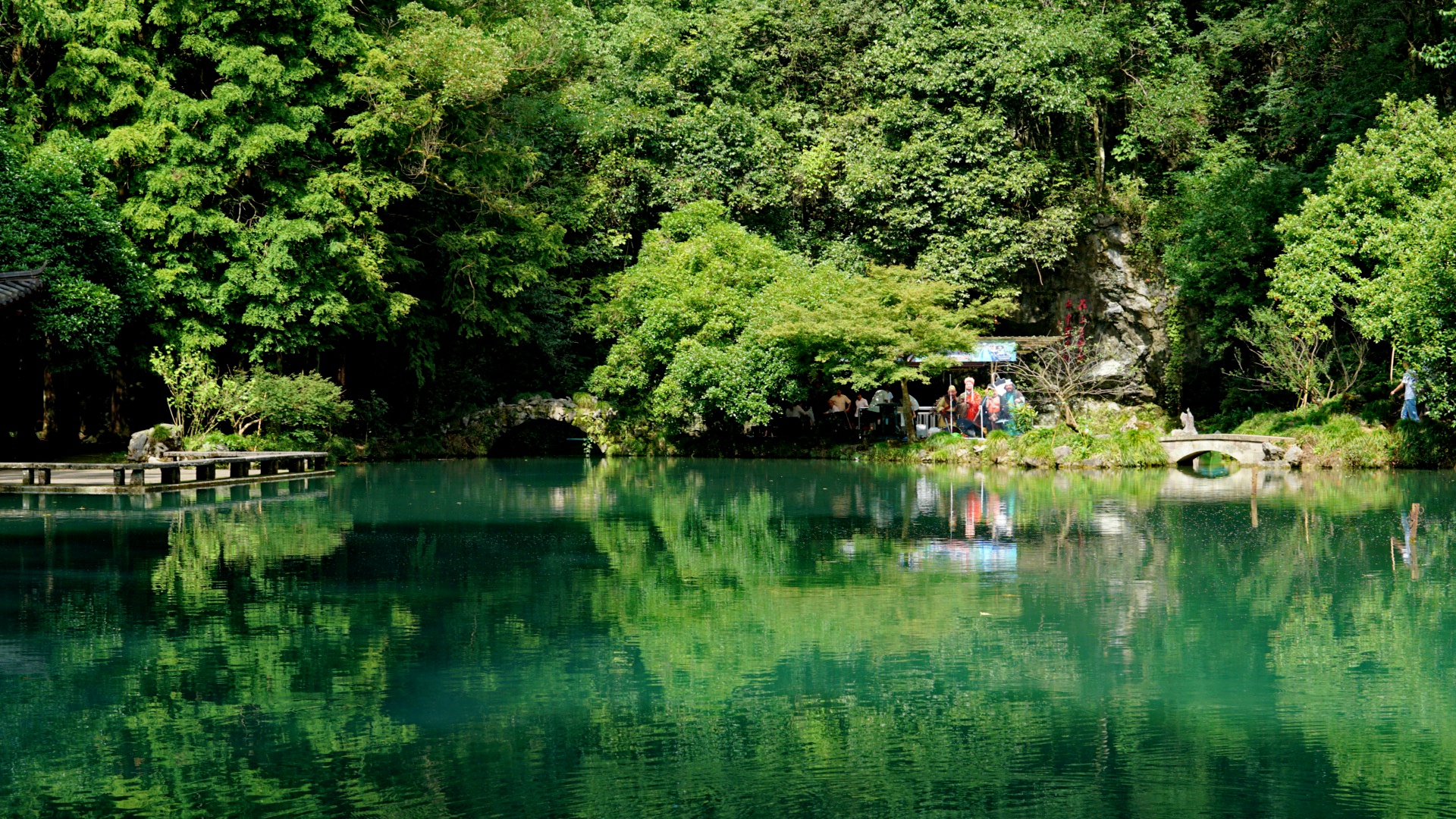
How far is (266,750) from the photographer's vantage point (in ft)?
22.8

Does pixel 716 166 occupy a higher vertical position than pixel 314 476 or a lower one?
higher

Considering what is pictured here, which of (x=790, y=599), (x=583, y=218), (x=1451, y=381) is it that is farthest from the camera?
(x=583, y=218)

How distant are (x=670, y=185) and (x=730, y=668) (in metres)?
27.0

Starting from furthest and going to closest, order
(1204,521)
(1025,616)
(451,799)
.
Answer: (1204,521) < (1025,616) < (451,799)

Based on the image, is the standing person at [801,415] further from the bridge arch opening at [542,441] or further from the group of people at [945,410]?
the bridge arch opening at [542,441]

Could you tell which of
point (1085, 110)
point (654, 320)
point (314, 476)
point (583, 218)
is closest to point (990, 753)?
point (314, 476)

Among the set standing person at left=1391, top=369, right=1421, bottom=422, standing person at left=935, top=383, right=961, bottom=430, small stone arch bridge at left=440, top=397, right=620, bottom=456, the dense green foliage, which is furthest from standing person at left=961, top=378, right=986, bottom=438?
small stone arch bridge at left=440, top=397, right=620, bottom=456

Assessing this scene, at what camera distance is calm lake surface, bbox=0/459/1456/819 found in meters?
6.42

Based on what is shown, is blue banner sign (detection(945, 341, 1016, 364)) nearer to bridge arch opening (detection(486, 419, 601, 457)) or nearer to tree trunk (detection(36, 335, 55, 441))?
bridge arch opening (detection(486, 419, 601, 457))

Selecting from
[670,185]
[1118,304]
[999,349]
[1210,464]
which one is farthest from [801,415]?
[1210,464]

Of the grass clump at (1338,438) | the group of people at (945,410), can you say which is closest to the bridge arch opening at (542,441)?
the group of people at (945,410)

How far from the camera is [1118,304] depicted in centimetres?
3516

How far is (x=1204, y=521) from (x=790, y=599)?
746cm

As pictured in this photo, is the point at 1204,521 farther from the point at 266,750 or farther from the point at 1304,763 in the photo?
the point at 266,750
